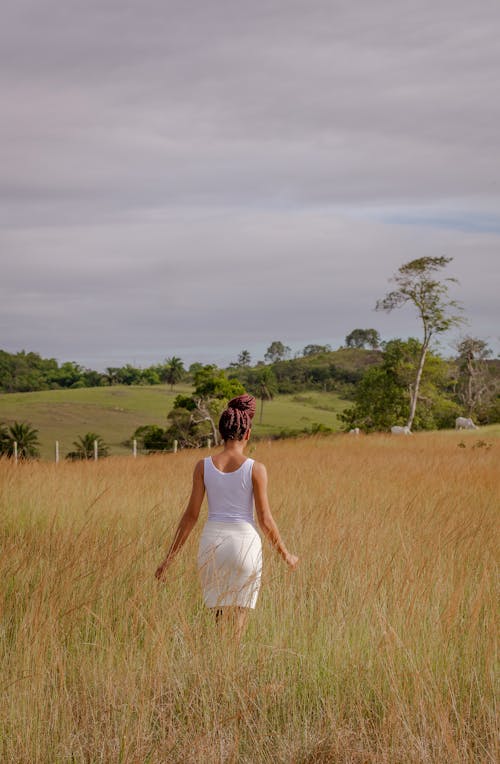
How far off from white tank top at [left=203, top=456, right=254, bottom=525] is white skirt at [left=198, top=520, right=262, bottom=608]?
0.14 ft

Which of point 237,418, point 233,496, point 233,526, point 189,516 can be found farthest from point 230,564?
point 237,418

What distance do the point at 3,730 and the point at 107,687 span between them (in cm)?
49

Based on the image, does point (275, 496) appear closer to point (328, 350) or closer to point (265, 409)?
point (265, 409)

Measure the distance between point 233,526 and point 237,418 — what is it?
618 mm

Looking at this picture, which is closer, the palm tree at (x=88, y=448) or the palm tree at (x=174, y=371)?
the palm tree at (x=88, y=448)

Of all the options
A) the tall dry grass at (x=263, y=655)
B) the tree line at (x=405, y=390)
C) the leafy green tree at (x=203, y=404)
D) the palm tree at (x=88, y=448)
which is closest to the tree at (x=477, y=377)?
the tree line at (x=405, y=390)

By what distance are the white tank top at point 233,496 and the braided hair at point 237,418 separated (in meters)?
0.19

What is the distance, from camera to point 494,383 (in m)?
61.9

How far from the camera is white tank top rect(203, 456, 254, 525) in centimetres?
443

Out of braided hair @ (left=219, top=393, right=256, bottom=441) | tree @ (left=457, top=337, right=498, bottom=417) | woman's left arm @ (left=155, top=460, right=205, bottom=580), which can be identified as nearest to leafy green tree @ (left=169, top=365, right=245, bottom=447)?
tree @ (left=457, top=337, right=498, bottom=417)

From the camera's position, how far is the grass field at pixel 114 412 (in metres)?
92.3

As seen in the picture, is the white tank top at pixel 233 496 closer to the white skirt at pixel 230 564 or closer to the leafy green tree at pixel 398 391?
the white skirt at pixel 230 564

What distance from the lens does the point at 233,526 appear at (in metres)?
4.42

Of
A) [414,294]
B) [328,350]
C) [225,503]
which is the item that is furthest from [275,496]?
[328,350]
